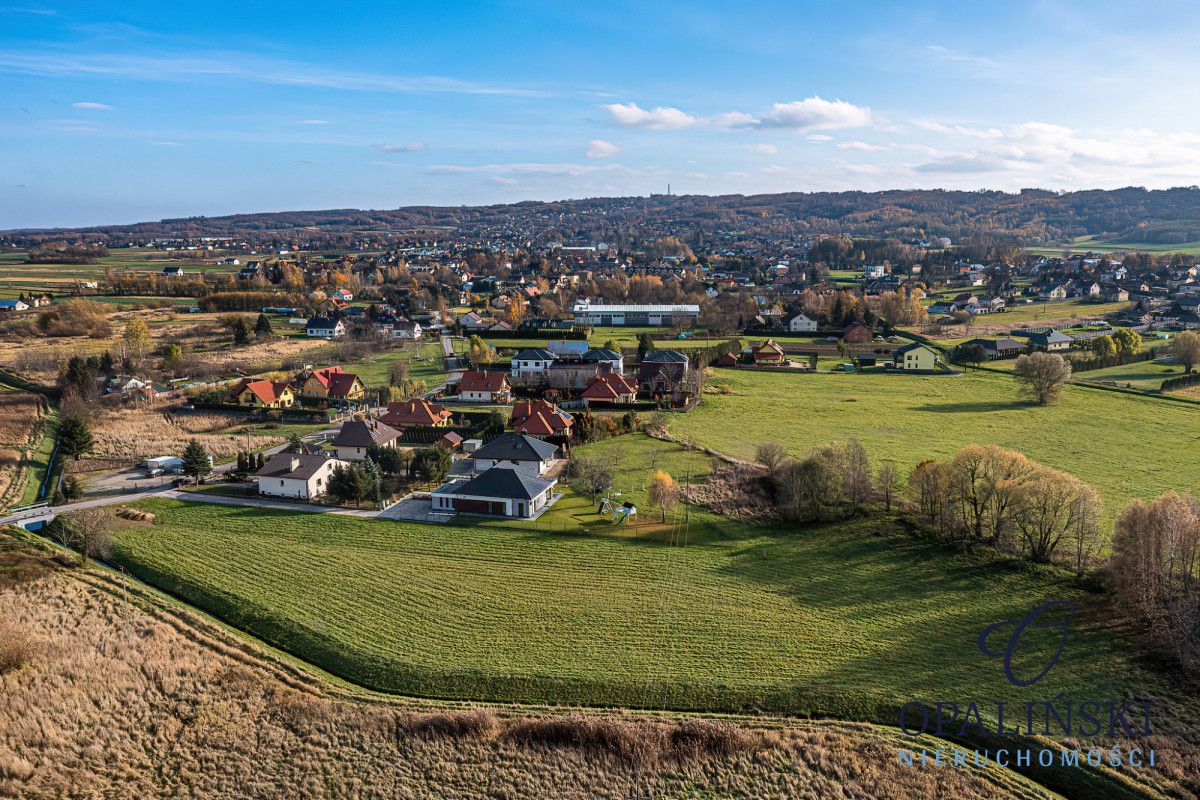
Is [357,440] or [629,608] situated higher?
[357,440]

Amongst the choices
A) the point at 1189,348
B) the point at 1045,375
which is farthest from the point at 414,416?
the point at 1189,348

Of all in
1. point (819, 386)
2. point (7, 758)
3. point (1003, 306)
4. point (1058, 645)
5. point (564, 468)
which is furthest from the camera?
point (1003, 306)

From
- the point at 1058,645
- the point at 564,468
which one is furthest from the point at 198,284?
the point at 1058,645

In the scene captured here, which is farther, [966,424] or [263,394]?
[263,394]

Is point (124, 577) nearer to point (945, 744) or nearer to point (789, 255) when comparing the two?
point (945, 744)

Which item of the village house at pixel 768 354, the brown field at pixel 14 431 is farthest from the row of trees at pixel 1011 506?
the village house at pixel 768 354

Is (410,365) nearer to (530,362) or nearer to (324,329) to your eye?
(530,362)

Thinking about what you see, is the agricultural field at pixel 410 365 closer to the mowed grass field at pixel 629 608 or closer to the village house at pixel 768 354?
the village house at pixel 768 354
